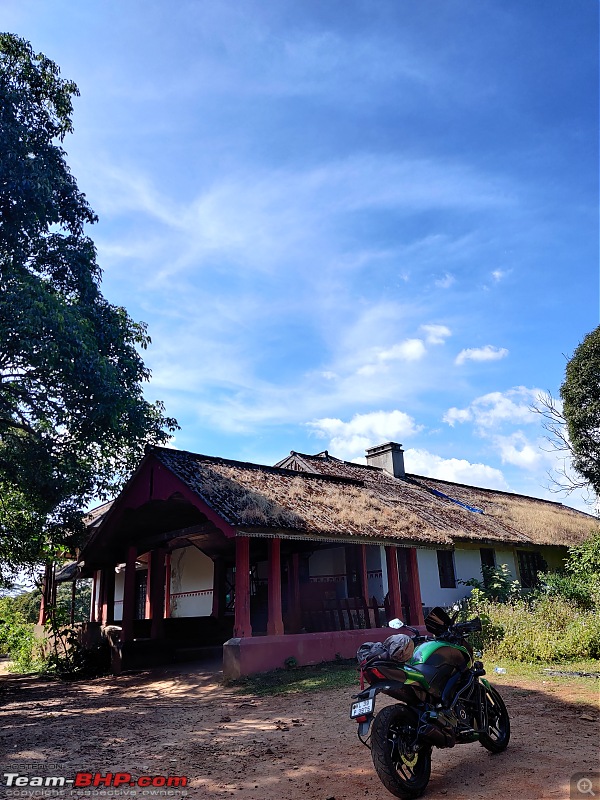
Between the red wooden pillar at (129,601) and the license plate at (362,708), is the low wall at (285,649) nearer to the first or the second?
the red wooden pillar at (129,601)

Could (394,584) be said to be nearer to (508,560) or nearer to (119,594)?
(508,560)

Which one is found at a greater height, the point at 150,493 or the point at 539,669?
the point at 150,493

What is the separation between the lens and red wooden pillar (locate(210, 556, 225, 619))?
1775cm

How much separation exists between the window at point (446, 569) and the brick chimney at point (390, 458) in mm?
5592

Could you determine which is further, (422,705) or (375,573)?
(375,573)

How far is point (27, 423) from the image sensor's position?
45.0 feet

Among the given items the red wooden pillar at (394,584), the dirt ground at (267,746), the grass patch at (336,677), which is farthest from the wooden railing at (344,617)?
the dirt ground at (267,746)

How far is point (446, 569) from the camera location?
61.3 feet

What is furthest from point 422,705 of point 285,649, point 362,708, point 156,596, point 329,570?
point 329,570

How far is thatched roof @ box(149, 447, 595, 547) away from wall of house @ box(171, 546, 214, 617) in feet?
15.6

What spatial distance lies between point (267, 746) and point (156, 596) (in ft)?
33.2

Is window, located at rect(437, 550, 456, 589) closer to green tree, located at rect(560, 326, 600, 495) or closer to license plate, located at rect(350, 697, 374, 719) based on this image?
green tree, located at rect(560, 326, 600, 495)

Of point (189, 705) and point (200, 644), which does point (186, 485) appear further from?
point (200, 644)

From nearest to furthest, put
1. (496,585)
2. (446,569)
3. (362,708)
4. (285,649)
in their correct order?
1. (362,708)
2. (285,649)
3. (496,585)
4. (446,569)
